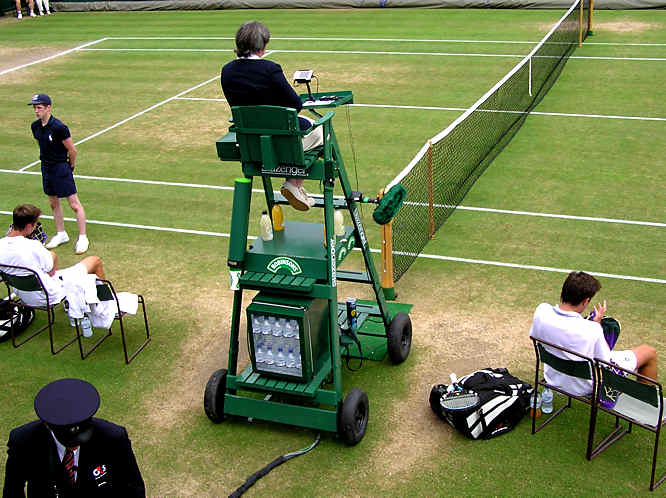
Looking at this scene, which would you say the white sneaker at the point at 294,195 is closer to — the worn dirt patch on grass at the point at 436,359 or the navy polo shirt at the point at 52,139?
the worn dirt patch on grass at the point at 436,359

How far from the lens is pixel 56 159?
10977 millimetres

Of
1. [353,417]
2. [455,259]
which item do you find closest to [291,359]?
[353,417]

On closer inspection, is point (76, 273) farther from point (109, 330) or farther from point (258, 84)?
point (258, 84)

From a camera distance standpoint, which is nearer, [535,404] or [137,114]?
[535,404]

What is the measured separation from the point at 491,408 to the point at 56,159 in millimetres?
7138

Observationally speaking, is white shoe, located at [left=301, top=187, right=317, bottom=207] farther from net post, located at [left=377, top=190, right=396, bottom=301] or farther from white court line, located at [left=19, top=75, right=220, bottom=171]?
white court line, located at [left=19, top=75, right=220, bottom=171]

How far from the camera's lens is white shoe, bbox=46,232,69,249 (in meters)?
11.5

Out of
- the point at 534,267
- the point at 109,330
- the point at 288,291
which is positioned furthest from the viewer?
the point at 534,267

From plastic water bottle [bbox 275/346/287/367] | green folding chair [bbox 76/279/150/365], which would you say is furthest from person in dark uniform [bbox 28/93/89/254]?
plastic water bottle [bbox 275/346/287/367]

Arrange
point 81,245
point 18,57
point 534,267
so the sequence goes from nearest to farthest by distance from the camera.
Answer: point 534,267
point 81,245
point 18,57

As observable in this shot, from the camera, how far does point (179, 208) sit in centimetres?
1272

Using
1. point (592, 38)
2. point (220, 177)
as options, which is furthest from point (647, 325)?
point (592, 38)

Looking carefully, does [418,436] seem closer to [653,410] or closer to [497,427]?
[497,427]

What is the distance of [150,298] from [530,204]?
5.89 metres
